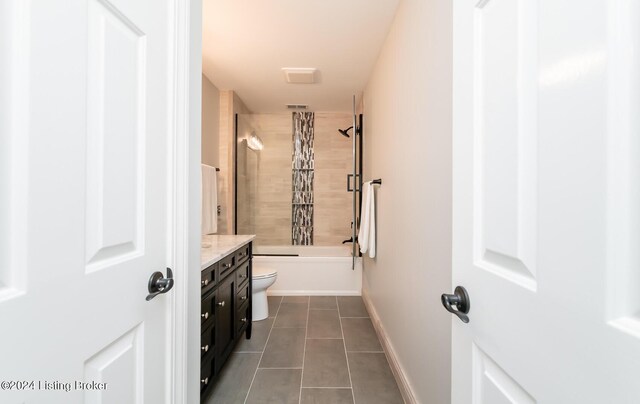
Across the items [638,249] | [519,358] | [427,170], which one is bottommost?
[519,358]

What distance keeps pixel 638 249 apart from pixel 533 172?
18 centimetres

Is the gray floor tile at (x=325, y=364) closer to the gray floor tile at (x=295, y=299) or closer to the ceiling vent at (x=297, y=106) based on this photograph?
the gray floor tile at (x=295, y=299)

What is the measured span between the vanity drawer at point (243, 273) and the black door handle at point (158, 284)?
1342 millimetres

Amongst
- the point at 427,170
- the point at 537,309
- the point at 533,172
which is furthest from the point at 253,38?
the point at 537,309

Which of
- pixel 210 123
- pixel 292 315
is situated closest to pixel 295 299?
pixel 292 315

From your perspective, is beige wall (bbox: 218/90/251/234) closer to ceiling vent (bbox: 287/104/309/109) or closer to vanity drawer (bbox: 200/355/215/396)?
ceiling vent (bbox: 287/104/309/109)

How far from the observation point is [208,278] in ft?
4.97

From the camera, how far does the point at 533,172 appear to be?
47cm

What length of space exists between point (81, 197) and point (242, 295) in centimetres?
183

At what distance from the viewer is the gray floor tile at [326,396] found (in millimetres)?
1599

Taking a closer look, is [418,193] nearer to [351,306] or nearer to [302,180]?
[351,306]

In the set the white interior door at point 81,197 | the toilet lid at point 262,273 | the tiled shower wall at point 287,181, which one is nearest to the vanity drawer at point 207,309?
the white interior door at point 81,197

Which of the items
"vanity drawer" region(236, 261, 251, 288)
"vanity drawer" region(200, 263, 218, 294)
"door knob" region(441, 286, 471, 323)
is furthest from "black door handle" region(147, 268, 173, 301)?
"vanity drawer" region(236, 261, 251, 288)

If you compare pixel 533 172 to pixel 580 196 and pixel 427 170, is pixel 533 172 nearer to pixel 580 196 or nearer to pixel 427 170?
pixel 580 196
